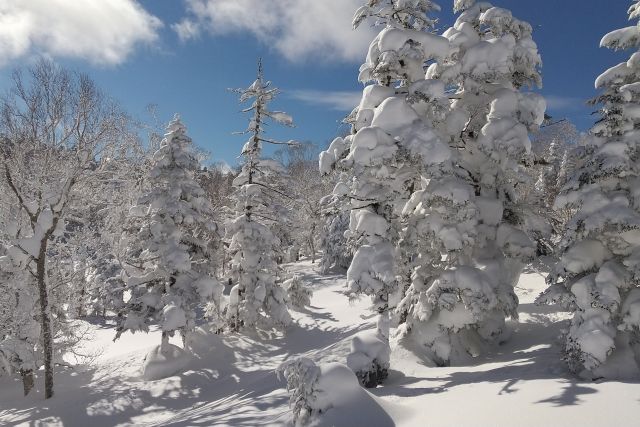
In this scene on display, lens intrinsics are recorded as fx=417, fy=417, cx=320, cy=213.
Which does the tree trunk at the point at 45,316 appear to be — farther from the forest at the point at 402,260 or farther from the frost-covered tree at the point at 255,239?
the frost-covered tree at the point at 255,239

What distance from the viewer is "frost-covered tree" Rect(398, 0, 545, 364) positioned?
10930 mm

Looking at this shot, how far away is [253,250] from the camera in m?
20.8

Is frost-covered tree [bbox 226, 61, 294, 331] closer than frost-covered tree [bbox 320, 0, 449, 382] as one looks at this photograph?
No

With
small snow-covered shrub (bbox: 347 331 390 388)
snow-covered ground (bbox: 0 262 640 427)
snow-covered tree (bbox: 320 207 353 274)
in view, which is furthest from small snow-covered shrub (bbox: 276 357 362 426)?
snow-covered tree (bbox: 320 207 353 274)

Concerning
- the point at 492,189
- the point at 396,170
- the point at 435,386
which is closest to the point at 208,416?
the point at 435,386

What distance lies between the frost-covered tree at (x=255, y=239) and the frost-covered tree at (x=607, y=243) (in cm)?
1365

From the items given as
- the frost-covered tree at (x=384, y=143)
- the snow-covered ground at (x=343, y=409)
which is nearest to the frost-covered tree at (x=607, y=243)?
the snow-covered ground at (x=343, y=409)

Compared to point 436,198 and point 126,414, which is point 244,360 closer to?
point 126,414

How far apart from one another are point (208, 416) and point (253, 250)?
1042 cm

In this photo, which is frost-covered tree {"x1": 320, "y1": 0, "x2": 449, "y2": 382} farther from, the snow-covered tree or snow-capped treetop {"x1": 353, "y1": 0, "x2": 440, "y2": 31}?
the snow-covered tree

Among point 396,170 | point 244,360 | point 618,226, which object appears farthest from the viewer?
point 244,360

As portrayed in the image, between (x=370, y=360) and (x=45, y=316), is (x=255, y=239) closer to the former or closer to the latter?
(x=45, y=316)

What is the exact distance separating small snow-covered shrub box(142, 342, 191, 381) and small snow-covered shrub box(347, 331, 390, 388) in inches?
394

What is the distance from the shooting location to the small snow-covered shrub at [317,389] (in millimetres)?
7293
